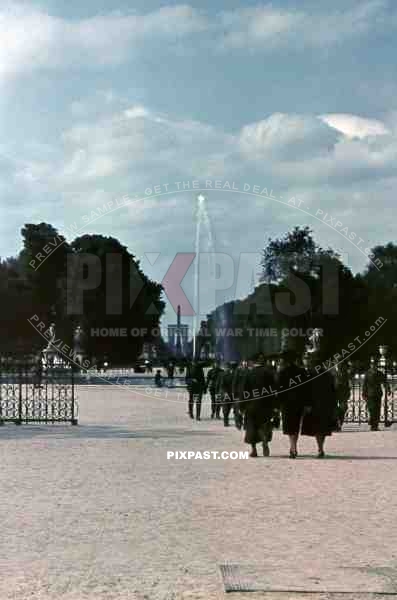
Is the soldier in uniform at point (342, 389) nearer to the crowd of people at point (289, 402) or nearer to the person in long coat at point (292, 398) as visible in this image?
the crowd of people at point (289, 402)

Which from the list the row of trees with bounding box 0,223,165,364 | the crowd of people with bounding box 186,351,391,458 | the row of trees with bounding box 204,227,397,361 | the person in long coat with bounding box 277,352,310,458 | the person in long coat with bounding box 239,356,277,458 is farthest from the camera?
the row of trees with bounding box 0,223,165,364

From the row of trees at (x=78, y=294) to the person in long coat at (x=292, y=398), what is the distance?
51877mm

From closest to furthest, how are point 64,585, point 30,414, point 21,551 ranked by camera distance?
1. point 64,585
2. point 21,551
3. point 30,414

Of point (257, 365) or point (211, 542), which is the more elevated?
point (257, 365)

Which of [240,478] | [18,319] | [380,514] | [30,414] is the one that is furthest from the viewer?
[18,319]

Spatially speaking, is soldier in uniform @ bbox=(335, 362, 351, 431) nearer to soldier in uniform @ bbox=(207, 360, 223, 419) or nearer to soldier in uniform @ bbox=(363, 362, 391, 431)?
soldier in uniform @ bbox=(363, 362, 391, 431)

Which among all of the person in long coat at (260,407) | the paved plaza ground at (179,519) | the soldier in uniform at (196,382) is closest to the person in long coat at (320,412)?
the paved plaza ground at (179,519)

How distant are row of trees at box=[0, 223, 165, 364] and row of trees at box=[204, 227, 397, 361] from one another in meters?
7.16

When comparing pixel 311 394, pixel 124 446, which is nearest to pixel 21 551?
pixel 311 394

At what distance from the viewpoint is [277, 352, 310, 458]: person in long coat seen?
56.2ft

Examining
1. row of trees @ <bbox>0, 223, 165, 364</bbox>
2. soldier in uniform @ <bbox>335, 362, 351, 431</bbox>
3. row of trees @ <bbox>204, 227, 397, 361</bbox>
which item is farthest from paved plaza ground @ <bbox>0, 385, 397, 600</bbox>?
row of trees @ <bbox>0, 223, 165, 364</bbox>

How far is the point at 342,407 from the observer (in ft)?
84.6

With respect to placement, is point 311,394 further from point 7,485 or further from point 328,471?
point 7,485

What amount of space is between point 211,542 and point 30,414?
21.4 meters
